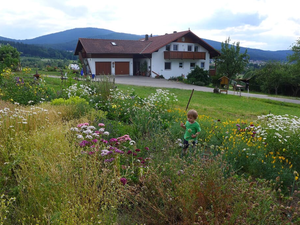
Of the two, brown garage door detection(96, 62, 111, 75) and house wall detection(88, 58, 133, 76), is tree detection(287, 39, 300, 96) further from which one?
brown garage door detection(96, 62, 111, 75)

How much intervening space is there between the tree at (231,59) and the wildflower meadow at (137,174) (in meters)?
33.8

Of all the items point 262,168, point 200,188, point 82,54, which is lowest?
point 262,168

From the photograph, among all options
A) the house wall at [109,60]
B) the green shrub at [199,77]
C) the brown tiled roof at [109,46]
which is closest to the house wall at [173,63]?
the brown tiled roof at [109,46]

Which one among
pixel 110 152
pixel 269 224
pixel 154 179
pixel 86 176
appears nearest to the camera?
pixel 269 224

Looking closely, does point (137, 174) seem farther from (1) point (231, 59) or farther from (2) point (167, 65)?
(1) point (231, 59)

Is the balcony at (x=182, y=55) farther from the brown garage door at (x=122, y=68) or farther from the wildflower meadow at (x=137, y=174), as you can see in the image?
the wildflower meadow at (x=137, y=174)

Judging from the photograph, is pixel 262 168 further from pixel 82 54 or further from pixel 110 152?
Result: pixel 82 54

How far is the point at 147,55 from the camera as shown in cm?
3634

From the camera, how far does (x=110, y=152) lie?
3549 mm

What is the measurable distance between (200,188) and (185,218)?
16.8 inches

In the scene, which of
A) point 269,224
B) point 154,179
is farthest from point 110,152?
point 269,224

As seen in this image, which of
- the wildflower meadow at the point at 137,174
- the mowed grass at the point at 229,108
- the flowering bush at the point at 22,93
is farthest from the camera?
the mowed grass at the point at 229,108

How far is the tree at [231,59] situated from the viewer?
3766 centimetres

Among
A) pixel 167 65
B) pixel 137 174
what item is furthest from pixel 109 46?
pixel 137 174
